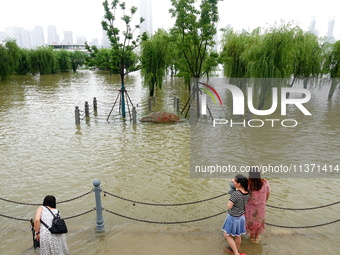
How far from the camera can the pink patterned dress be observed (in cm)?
484

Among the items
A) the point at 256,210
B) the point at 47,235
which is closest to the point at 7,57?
the point at 47,235

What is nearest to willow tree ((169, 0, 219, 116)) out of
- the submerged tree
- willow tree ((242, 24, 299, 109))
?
willow tree ((242, 24, 299, 109))

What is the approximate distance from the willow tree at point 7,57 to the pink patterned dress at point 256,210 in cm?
3862

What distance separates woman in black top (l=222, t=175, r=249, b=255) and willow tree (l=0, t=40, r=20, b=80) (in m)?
38.6

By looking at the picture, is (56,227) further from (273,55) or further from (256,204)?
(273,55)

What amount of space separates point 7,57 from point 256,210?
39051 millimetres

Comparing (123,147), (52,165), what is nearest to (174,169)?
(123,147)

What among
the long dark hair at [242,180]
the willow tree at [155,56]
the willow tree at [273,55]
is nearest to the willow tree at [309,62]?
the willow tree at [273,55]

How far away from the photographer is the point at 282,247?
5023mm

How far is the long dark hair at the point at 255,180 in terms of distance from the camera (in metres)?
4.71

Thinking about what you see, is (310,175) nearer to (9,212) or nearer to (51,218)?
(51,218)

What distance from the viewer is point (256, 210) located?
16.1 ft

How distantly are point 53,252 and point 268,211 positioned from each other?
4.71 metres

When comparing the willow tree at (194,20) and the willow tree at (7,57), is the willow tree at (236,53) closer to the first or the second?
the willow tree at (194,20)
